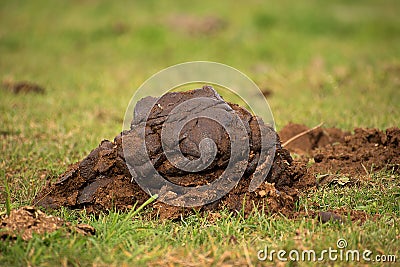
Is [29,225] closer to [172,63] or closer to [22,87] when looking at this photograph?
[22,87]

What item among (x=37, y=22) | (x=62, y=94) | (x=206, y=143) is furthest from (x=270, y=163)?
(x=37, y=22)

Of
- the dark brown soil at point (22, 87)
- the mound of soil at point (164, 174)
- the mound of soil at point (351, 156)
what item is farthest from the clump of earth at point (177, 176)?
the dark brown soil at point (22, 87)

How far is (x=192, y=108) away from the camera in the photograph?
348 centimetres

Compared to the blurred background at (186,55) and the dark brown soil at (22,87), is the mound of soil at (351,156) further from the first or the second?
the dark brown soil at (22,87)

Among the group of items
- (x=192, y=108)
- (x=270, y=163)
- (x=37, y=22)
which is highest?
(x=37, y=22)

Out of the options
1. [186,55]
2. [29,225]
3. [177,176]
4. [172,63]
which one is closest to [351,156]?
[177,176]

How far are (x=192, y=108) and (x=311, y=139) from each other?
1.70m

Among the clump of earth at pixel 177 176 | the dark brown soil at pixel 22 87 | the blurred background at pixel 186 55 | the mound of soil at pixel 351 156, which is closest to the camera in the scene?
the clump of earth at pixel 177 176

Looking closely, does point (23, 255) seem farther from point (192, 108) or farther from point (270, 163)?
point (270, 163)

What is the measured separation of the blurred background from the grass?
23 mm

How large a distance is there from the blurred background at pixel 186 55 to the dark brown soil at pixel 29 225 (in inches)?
68.5

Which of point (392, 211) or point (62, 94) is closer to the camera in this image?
point (392, 211)

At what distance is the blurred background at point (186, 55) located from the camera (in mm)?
5969

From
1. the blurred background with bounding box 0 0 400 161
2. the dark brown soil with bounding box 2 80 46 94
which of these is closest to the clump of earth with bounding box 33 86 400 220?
the blurred background with bounding box 0 0 400 161
